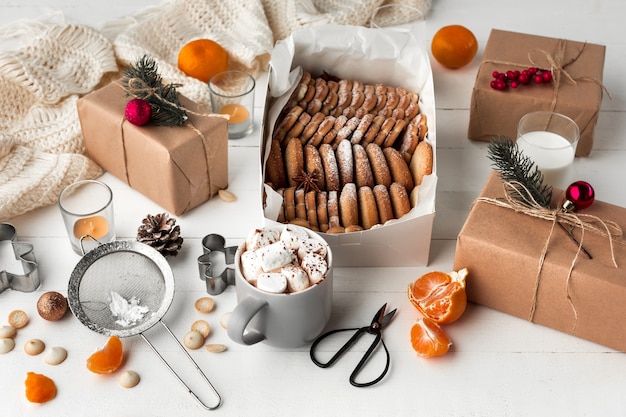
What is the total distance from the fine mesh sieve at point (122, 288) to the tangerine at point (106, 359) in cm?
3

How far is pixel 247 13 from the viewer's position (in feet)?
6.08

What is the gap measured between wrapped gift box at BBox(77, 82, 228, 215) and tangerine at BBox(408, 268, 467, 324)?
45cm

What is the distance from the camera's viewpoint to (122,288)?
1.28 metres

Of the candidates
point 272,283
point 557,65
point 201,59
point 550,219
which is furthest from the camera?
point 201,59

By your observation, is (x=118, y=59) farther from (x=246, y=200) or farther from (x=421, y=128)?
(x=421, y=128)

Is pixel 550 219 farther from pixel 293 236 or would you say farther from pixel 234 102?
pixel 234 102

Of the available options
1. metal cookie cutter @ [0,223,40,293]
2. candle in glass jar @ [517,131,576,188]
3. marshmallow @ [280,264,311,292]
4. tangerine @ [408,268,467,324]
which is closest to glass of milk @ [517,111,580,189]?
candle in glass jar @ [517,131,576,188]

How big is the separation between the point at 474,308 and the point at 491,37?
701mm

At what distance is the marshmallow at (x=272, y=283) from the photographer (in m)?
1.13

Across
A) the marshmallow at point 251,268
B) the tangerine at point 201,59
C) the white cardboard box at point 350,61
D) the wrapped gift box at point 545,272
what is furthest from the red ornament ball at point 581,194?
the tangerine at point 201,59

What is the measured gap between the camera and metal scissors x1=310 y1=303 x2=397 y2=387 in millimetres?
1188

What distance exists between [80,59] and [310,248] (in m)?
0.83

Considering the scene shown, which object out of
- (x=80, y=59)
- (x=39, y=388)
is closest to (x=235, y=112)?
(x=80, y=59)

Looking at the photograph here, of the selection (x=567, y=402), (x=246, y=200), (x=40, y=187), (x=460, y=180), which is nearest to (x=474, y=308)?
(x=567, y=402)
